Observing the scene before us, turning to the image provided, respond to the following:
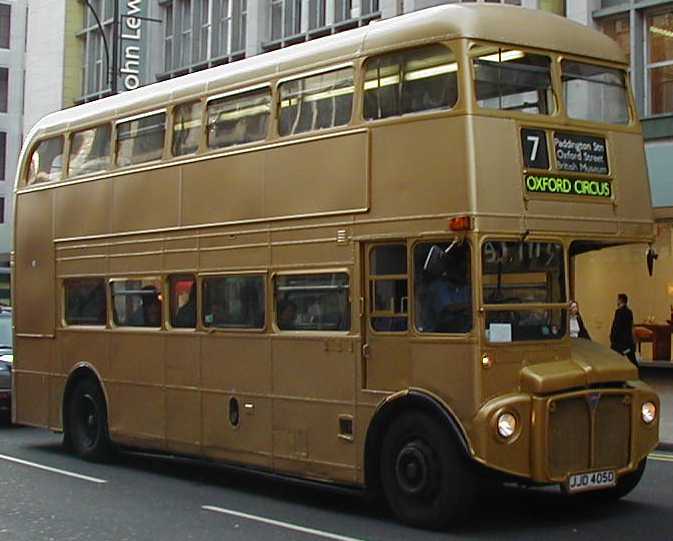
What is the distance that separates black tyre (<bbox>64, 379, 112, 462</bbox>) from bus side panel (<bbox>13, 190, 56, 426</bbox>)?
0.54 meters

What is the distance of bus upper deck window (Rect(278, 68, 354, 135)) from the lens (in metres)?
10.8

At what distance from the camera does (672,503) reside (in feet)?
36.1

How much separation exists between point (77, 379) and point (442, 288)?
6.55m

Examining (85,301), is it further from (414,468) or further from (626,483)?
(626,483)

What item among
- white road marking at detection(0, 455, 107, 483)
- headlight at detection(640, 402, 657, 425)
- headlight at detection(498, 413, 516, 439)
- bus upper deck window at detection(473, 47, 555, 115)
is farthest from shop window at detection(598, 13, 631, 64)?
headlight at detection(498, 413, 516, 439)

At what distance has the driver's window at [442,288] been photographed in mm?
9547

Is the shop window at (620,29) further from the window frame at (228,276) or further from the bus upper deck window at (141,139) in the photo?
the window frame at (228,276)

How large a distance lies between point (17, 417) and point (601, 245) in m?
8.66

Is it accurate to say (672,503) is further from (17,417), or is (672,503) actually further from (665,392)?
(665,392)

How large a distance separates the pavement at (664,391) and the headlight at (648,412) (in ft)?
17.1

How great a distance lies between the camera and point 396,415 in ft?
33.2

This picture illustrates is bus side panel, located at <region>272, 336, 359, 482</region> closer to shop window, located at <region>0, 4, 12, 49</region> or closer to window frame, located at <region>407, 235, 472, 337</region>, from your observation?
window frame, located at <region>407, 235, 472, 337</region>

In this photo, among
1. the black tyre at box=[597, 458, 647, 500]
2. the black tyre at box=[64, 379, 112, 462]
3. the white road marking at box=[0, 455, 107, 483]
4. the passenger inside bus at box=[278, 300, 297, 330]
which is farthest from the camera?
the black tyre at box=[64, 379, 112, 462]

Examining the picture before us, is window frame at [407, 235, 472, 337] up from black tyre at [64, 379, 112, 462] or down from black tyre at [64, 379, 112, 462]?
up
